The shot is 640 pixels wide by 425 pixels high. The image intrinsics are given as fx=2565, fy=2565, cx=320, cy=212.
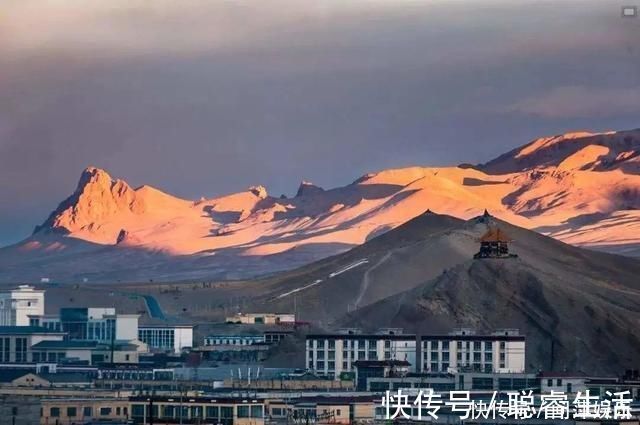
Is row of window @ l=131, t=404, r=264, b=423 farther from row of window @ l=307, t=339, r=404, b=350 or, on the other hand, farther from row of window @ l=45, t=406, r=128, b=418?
row of window @ l=307, t=339, r=404, b=350

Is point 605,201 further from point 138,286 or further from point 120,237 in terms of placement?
point 138,286

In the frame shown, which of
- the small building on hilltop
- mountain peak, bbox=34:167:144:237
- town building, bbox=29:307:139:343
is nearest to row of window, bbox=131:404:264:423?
town building, bbox=29:307:139:343

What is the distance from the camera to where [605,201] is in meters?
92.6

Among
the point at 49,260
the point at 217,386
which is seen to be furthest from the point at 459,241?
the point at 49,260

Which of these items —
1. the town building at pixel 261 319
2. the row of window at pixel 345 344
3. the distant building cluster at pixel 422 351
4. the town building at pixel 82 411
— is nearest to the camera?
the town building at pixel 82 411

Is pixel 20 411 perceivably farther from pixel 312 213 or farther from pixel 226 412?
pixel 312 213

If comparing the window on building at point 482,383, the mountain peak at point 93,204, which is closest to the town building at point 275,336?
the window on building at point 482,383

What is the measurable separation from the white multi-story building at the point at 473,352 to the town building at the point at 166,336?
30.8 ft

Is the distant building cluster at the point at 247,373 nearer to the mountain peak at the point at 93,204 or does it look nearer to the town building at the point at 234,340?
the town building at the point at 234,340

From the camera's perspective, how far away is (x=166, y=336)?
51906mm

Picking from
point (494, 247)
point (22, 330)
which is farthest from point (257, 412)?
point (494, 247)

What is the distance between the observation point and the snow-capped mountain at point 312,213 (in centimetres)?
8869

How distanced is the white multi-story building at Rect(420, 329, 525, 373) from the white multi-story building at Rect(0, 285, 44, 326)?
44.9ft

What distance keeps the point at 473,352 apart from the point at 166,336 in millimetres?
11339
